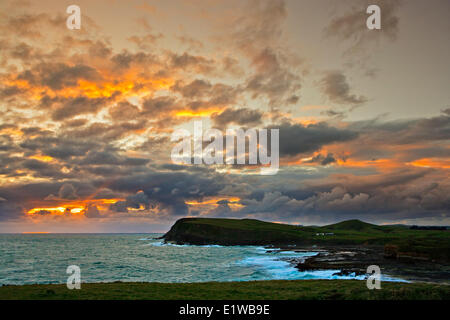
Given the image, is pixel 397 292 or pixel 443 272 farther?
pixel 443 272

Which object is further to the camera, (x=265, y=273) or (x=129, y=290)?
(x=265, y=273)
